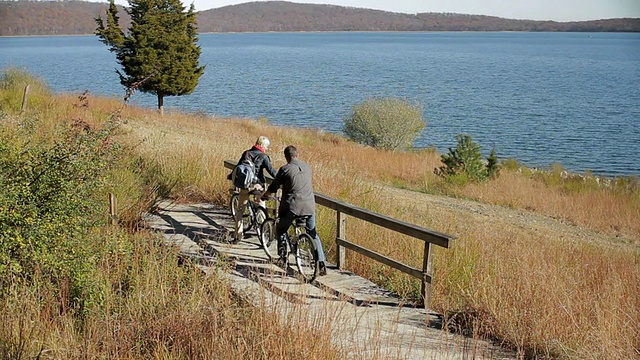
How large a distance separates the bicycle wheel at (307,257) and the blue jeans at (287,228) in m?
0.07

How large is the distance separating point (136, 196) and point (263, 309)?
6287 mm

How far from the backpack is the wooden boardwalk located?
0.96 metres

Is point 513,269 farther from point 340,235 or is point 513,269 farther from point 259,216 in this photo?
point 259,216

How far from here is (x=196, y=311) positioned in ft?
21.1

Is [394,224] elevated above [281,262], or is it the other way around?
[394,224]

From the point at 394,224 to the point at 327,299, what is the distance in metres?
1.82

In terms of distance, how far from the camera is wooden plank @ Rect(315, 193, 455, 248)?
845cm

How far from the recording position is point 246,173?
413 inches

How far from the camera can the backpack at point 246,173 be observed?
10484mm

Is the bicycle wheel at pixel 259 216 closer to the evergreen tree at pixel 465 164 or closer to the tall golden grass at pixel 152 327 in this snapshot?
the tall golden grass at pixel 152 327

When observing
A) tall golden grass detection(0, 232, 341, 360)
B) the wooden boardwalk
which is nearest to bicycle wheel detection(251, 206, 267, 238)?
the wooden boardwalk

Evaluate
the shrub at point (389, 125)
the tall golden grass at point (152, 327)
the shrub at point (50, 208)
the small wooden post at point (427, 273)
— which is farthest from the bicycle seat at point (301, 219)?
the shrub at point (389, 125)

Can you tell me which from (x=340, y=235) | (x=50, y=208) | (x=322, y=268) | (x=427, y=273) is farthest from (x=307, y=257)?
(x=50, y=208)

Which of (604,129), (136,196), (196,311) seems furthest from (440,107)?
(196,311)
